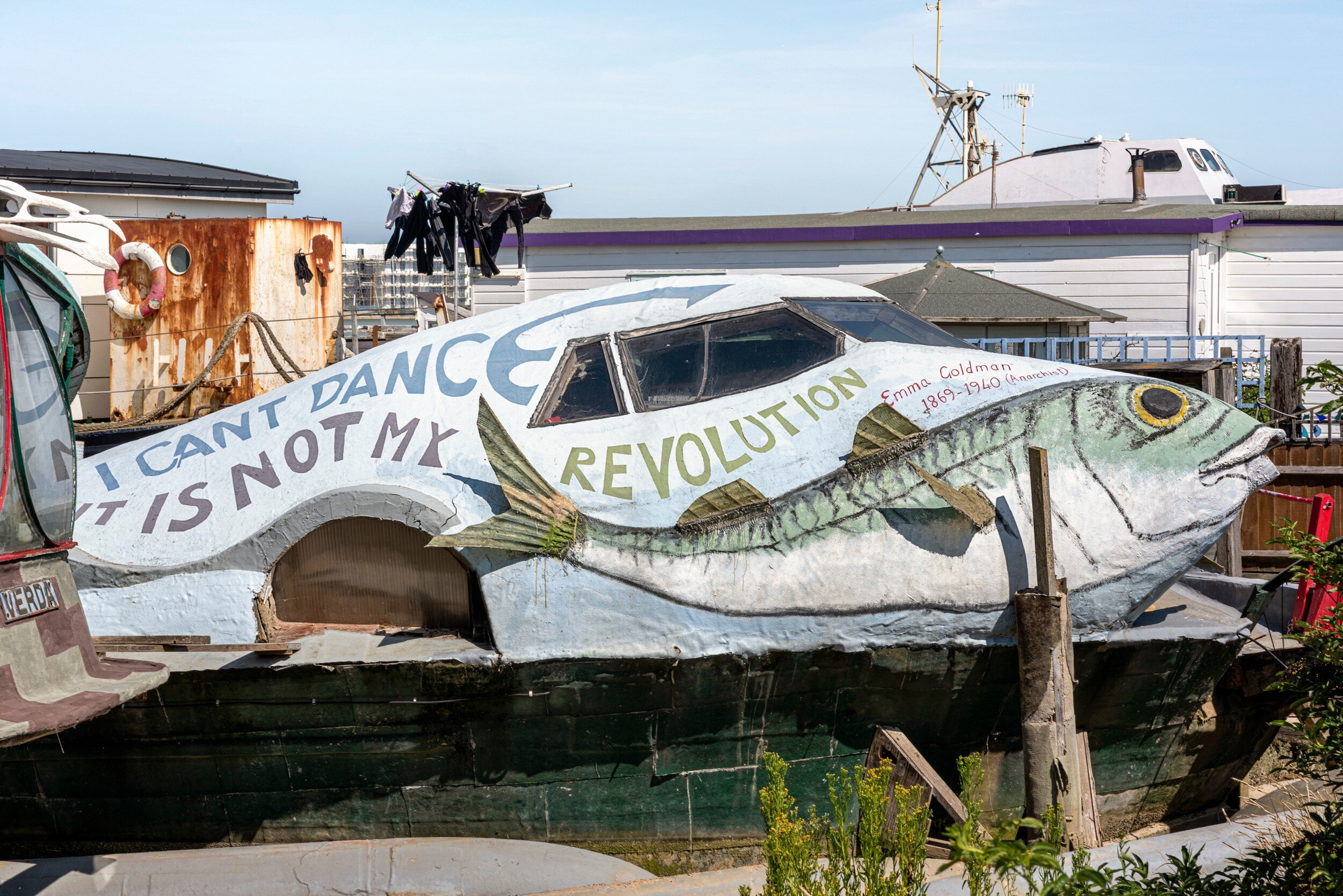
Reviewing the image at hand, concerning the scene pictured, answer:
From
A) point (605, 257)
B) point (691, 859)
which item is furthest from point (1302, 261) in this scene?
point (691, 859)

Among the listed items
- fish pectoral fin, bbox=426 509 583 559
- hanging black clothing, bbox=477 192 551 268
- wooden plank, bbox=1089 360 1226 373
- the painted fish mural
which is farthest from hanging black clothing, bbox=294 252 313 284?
wooden plank, bbox=1089 360 1226 373

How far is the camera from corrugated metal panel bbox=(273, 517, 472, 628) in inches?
270

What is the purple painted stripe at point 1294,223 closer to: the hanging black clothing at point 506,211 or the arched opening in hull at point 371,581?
the hanging black clothing at point 506,211

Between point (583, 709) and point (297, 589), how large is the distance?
2.06 meters

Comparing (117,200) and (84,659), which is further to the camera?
(117,200)

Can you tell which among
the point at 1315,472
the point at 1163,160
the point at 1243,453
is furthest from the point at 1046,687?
the point at 1163,160

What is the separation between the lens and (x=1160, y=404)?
6.69m

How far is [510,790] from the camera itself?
21.4ft

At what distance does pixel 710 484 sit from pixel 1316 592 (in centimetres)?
454

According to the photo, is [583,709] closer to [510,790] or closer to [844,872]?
[510,790]

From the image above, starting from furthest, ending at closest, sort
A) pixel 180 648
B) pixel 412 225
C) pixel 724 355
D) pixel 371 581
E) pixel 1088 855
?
pixel 412 225 < pixel 724 355 < pixel 371 581 < pixel 180 648 < pixel 1088 855

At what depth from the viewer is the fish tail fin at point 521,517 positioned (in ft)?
20.7

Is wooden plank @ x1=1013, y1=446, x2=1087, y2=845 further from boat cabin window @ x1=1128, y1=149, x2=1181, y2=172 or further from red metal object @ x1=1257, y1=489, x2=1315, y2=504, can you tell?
boat cabin window @ x1=1128, y1=149, x2=1181, y2=172

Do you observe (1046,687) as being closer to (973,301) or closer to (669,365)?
(669,365)
